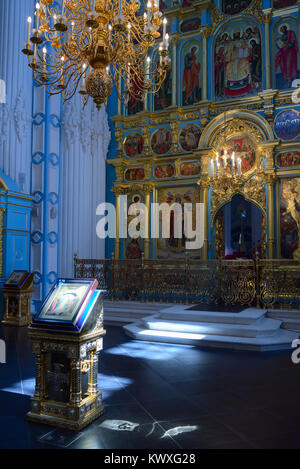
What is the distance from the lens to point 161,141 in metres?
12.9

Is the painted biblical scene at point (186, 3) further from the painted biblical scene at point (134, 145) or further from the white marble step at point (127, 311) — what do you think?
the white marble step at point (127, 311)

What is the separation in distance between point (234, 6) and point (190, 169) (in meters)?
5.52

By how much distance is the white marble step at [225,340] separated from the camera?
6.36m

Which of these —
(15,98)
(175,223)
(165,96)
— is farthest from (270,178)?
(15,98)

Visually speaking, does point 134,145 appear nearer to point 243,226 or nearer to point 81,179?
point 81,179

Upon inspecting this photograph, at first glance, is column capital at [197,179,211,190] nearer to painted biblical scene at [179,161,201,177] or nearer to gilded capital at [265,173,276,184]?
painted biblical scene at [179,161,201,177]

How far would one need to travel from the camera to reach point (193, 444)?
290 cm

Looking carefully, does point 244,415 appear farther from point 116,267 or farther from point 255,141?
point 255,141

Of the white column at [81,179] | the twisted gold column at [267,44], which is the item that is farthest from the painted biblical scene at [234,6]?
the white column at [81,179]

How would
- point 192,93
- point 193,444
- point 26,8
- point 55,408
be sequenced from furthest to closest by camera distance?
point 192,93, point 26,8, point 55,408, point 193,444

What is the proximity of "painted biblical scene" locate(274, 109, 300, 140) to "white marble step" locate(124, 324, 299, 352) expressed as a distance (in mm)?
6251

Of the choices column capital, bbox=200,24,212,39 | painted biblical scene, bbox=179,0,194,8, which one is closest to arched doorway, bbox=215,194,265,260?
column capital, bbox=200,24,212,39

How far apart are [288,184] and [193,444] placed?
30.6ft
